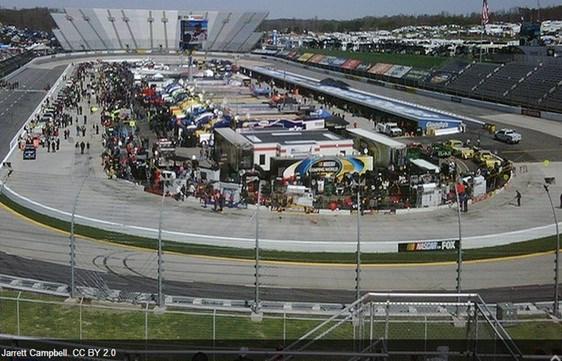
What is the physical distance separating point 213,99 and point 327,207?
23.9 meters

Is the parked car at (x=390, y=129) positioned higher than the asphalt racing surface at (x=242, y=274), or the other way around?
the parked car at (x=390, y=129)

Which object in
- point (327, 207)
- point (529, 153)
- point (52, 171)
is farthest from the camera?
point (529, 153)

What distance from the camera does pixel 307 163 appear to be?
78.1ft

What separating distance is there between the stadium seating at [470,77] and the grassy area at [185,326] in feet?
148

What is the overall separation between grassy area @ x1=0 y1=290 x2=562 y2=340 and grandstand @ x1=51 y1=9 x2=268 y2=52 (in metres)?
93.7

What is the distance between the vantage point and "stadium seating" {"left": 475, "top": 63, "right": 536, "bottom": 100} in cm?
5084

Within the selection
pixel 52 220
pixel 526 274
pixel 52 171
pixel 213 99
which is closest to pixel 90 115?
pixel 213 99

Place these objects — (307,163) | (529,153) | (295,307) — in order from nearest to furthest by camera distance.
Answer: (295,307) < (307,163) < (529,153)

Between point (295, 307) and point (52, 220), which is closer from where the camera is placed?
point (295, 307)

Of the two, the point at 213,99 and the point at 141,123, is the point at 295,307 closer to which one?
the point at 141,123

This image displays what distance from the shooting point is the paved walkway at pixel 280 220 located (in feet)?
56.8

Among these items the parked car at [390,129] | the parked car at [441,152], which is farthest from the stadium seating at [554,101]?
the parked car at [441,152]

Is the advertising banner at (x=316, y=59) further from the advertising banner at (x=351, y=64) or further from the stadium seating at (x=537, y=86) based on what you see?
the stadium seating at (x=537, y=86)

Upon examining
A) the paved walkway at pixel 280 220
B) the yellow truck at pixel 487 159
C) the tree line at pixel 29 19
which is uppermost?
the tree line at pixel 29 19
